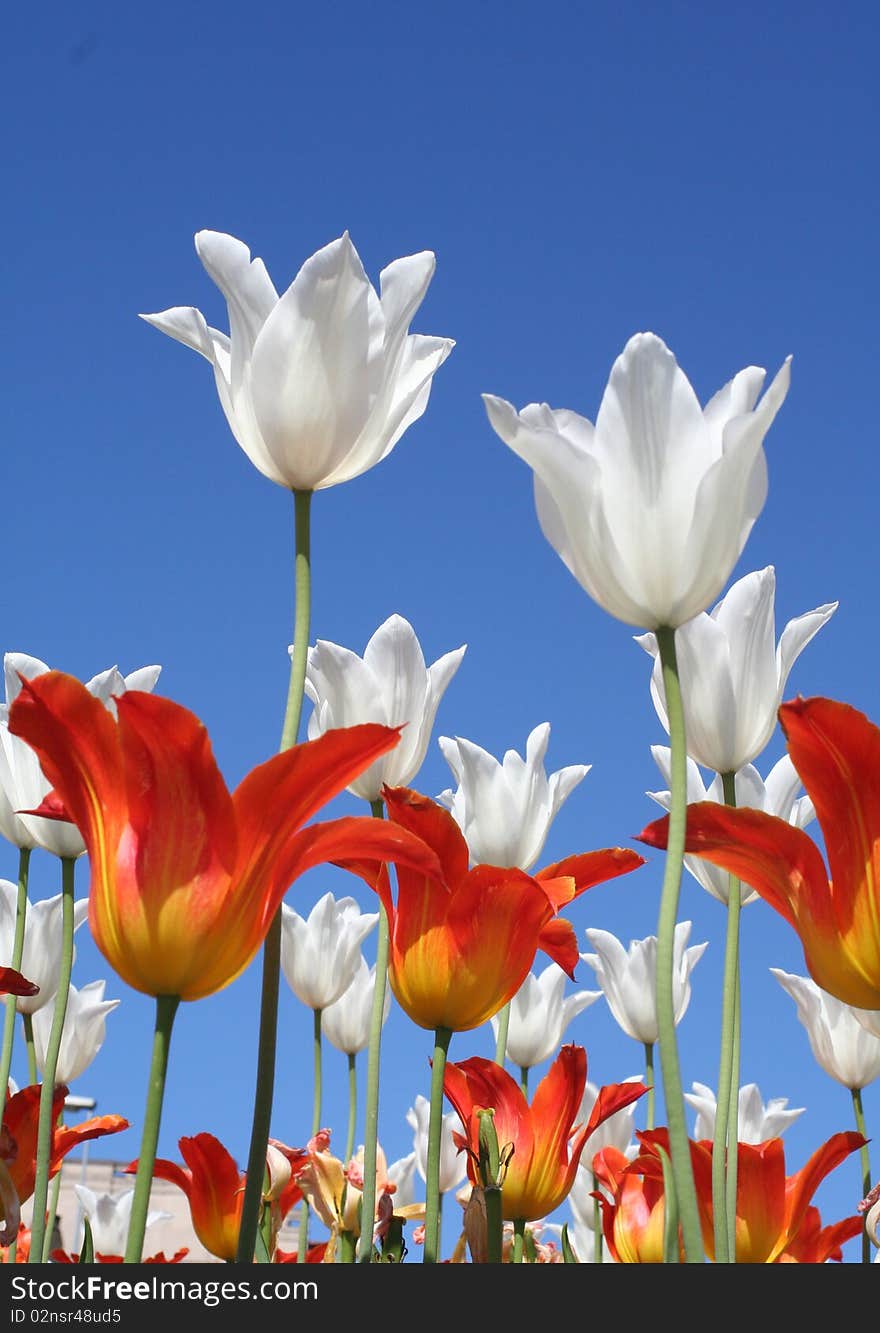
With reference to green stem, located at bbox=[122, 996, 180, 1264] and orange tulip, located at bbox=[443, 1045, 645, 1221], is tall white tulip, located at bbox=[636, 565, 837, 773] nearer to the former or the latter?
orange tulip, located at bbox=[443, 1045, 645, 1221]

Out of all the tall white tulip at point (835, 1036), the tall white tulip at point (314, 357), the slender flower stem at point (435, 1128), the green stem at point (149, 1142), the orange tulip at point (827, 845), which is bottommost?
the green stem at point (149, 1142)

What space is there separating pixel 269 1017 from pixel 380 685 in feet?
3.83

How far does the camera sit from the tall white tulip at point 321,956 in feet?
11.5

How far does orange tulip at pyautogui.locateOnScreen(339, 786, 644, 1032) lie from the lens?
71.2 inches

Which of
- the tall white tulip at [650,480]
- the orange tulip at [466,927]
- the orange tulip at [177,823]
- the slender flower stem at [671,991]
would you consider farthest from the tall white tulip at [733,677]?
the orange tulip at [177,823]

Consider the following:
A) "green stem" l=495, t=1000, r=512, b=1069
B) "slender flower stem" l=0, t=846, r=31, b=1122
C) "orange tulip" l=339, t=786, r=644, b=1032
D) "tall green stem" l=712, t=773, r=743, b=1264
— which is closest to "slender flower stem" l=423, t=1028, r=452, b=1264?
"orange tulip" l=339, t=786, r=644, b=1032

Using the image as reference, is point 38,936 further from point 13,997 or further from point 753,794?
point 753,794

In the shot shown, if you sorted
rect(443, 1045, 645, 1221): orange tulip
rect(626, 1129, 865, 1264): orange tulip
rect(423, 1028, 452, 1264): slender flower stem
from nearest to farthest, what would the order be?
1. rect(423, 1028, 452, 1264): slender flower stem
2. rect(443, 1045, 645, 1221): orange tulip
3. rect(626, 1129, 865, 1264): orange tulip

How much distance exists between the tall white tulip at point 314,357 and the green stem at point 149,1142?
66 cm

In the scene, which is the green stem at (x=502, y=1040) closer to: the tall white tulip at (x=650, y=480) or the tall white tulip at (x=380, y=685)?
the tall white tulip at (x=380, y=685)

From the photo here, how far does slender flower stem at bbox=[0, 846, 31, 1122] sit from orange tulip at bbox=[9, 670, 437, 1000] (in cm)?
125

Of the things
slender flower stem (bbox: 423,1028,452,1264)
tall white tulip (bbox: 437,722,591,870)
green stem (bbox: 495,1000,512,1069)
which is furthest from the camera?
tall white tulip (bbox: 437,722,591,870)
